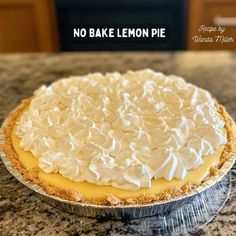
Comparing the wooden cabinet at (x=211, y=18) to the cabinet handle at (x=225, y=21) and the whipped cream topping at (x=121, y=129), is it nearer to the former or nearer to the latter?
the cabinet handle at (x=225, y=21)

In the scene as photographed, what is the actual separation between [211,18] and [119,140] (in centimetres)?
154

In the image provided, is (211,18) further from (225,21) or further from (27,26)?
(27,26)

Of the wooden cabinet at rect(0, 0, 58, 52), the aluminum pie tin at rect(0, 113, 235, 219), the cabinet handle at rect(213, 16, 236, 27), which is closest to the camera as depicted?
the aluminum pie tin at rect(0, 113, 235, 219)

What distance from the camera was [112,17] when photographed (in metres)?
2.26

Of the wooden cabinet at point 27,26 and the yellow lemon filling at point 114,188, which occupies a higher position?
the yellow lemon filling at point 114,188

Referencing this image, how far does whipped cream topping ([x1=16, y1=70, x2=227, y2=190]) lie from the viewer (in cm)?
88

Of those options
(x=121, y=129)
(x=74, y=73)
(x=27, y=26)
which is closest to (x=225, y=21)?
(x=74, y=73)

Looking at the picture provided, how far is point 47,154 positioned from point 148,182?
0.25 meters

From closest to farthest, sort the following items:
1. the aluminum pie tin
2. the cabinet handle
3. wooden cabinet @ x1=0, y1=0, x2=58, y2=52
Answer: the aluminum pie tin < the cabinet handle < wooden cabinet @ x1=0, y1=0, x2=58, y2=52

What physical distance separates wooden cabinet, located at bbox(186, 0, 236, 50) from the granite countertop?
0.52 meters

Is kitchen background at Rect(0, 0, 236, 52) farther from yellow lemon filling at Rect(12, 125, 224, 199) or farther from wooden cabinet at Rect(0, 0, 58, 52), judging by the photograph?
yellow lemon filling at Rect(12, 125, 224, 199)

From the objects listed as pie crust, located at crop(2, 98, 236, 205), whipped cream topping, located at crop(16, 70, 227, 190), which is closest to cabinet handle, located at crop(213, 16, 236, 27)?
whipped cream topping, located at crop(16, 70, 227, 190)

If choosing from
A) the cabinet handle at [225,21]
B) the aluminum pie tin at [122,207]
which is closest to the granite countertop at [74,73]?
the aluminum pie tin at [122,207]

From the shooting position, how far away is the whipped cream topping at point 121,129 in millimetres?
877
